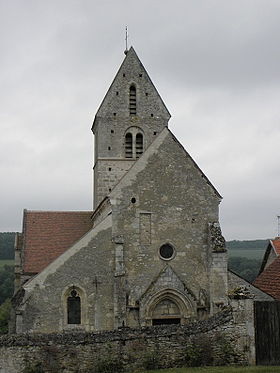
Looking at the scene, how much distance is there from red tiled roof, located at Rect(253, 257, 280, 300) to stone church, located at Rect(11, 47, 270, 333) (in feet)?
2.96

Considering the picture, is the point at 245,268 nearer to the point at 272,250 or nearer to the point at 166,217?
the point at 272,250

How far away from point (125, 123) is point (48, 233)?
8.35 meters

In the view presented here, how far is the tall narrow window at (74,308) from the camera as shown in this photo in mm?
19953

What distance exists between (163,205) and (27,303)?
6.87 m

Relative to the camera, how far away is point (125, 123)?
99.6ft

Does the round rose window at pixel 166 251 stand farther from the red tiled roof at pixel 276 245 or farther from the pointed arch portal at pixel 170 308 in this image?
the red tiled roof at pixel 276 245

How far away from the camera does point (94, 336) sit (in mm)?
14203

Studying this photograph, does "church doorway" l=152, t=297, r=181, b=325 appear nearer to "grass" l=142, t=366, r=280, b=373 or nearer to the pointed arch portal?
the pointed arch portal

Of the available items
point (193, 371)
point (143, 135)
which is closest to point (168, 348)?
point (193, 371)

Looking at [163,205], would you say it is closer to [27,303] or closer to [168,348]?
[27,303]

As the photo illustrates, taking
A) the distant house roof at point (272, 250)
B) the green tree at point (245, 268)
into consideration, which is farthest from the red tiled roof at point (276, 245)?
the green tree at point (245, 268)

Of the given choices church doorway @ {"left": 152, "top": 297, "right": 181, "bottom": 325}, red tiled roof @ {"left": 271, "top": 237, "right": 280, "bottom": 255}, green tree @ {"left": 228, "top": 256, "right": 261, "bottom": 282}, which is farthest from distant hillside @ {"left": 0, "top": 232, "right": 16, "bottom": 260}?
church doorway @ {"left": 152, "top": 297, "right": 181, "bottom": 325}

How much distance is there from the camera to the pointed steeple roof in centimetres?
3055

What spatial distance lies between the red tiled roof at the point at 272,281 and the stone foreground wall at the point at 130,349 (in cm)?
660
